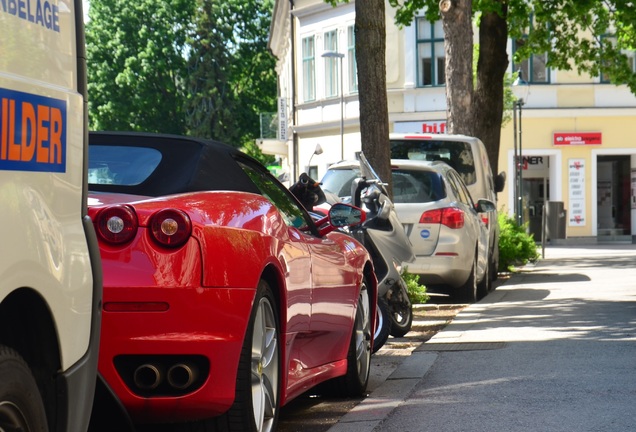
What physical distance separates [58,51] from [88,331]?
856 millimetres

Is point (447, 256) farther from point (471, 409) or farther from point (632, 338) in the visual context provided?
point (471, 409)

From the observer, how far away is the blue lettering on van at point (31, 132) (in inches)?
143

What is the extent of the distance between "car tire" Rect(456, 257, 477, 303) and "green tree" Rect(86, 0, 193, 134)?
161 feet

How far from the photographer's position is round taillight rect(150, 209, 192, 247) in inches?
217

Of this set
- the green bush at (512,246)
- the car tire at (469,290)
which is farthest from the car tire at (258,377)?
the green bush at (512,246)

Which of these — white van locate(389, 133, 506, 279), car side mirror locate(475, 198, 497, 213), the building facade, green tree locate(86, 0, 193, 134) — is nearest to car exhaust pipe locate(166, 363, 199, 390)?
car side mirror locate(475, 198, 497, 213)

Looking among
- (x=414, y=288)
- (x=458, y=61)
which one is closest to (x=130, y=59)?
(x=458, y=61)

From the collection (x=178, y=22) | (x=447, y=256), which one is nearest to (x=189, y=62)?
(x=178, y=22)

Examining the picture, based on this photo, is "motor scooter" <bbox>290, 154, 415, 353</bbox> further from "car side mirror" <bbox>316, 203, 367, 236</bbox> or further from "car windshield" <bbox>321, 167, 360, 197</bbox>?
"car windshield" <bbox>321, 167, 360, 197</bbox>

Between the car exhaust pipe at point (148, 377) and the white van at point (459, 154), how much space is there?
13505 millimetres

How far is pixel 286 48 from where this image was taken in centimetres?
5688

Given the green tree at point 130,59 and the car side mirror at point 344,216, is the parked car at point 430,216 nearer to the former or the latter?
the car side mirror at point 344,216

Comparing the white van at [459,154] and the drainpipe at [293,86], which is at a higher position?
the drainpipe at [293,86]

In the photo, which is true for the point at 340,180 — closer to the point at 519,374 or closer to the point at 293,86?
the point at 519,374
